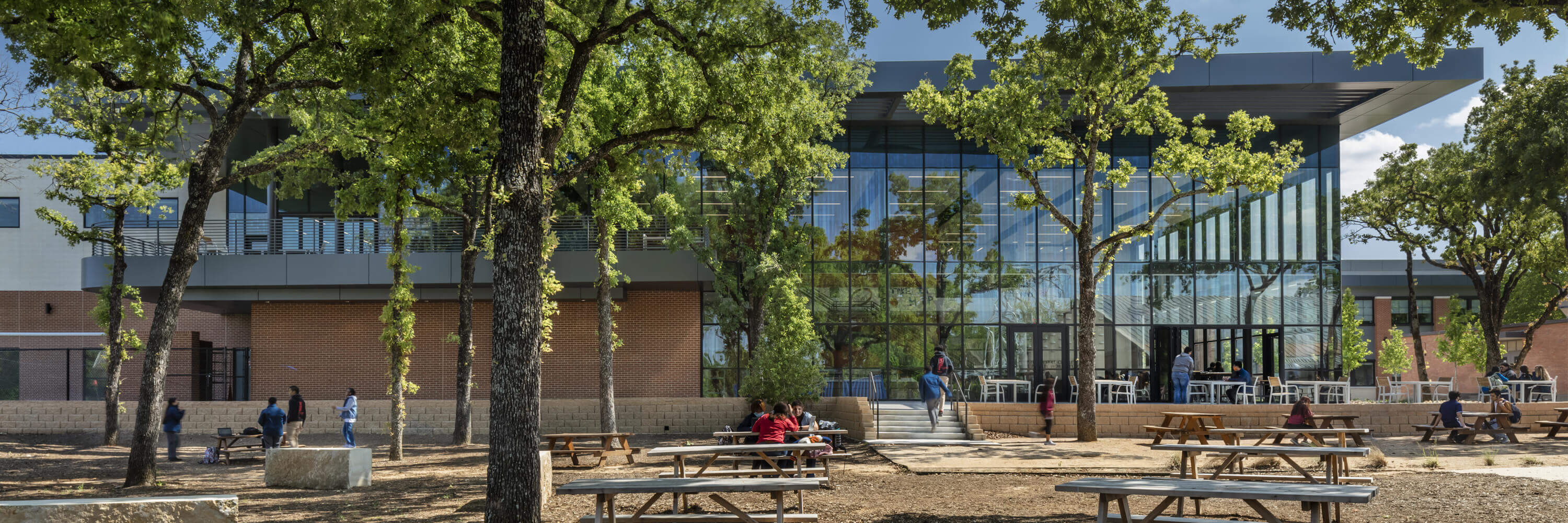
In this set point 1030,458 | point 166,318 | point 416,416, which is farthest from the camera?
point 416,416

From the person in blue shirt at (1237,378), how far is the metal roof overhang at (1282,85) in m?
6.79

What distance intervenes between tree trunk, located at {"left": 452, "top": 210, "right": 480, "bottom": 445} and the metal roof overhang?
402 inches

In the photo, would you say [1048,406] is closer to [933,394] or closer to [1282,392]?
[933,394]

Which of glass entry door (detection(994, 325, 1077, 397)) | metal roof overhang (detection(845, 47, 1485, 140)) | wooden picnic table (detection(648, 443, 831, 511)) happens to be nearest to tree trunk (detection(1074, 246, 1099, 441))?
metal roof overhang (detection(845, 47, 1485, 140))

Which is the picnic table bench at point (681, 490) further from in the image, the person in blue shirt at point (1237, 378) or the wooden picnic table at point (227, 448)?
the person in blue shirt at point (1237, 378)

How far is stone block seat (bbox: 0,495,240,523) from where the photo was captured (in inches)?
259

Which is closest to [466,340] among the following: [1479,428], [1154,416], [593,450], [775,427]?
[593,450]

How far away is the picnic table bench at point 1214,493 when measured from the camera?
645 cm

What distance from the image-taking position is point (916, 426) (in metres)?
20.2

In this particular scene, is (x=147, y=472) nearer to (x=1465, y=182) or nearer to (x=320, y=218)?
(x=320, y=218)

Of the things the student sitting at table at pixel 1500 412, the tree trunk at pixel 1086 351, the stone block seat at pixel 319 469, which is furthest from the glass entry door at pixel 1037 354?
the stone block seat at pixel 319 469

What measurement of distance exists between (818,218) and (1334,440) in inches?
511

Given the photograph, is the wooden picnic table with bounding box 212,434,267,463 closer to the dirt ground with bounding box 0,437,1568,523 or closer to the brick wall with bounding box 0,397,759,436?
the dirt ground with bounding box 0,437,1568,523

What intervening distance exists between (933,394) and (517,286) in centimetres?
1223
